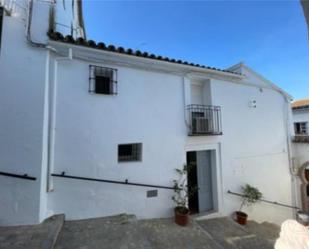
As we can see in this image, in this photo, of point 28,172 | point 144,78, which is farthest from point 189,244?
point 144,78

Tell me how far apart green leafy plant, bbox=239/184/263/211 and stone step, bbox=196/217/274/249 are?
0.76 metres

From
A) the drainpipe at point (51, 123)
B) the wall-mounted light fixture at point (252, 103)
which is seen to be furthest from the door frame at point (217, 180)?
the drainpipe at point (51, 123)

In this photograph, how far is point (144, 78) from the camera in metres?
5.23

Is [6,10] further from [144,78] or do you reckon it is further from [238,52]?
[238,52]

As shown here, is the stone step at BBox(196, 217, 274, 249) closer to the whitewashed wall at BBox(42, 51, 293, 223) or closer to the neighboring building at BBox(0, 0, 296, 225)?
the neighboring building at BBox(0, 0, 296, 225)

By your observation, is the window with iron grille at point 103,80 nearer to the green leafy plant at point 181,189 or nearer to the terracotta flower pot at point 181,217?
the green leafy plant at point 181,189

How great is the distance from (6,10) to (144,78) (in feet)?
11.1

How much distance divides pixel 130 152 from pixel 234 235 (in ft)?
12.0

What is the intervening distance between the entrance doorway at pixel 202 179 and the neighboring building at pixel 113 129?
0.12ft

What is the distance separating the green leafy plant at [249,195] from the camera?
6.37m

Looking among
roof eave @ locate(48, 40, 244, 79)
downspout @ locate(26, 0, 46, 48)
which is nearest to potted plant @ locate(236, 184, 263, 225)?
roof eave @ locate(48, 40, 244, 79)

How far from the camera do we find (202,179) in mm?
6375

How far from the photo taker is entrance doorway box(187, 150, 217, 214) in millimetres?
6309

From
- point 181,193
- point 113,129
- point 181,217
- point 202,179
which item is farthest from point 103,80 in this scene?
point 202,179
